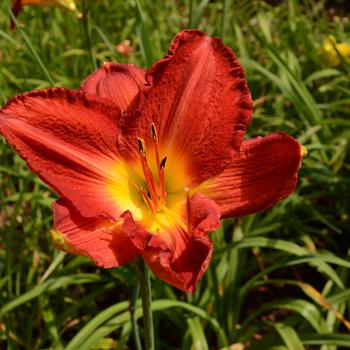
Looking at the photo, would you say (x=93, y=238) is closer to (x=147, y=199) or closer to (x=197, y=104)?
(x=147, y=199)

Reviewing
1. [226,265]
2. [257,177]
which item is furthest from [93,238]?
[226,265]

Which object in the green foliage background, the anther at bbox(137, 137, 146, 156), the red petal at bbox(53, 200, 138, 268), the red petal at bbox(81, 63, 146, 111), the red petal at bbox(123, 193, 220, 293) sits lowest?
the green foliage background

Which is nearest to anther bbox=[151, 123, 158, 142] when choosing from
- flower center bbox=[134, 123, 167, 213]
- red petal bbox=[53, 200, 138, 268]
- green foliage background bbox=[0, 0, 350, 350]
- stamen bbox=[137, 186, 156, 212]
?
flower center bbox=[134, 123, 167, 213]

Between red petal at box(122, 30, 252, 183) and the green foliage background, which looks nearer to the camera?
red petal at box(122, 30, 252, 183)

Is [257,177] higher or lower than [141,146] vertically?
lower

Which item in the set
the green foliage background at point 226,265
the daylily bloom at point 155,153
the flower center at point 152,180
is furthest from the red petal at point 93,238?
the green foliage background at point 226,265

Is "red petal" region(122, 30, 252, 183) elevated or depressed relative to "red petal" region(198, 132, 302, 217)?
elevated

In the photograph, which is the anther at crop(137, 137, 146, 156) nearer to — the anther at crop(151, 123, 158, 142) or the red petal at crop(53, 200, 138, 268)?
the anther at crop(151, 123, 158, 142)

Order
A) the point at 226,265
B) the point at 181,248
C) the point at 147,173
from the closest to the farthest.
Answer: the point at 181,248, the point at 147,173, the point at 226,265
